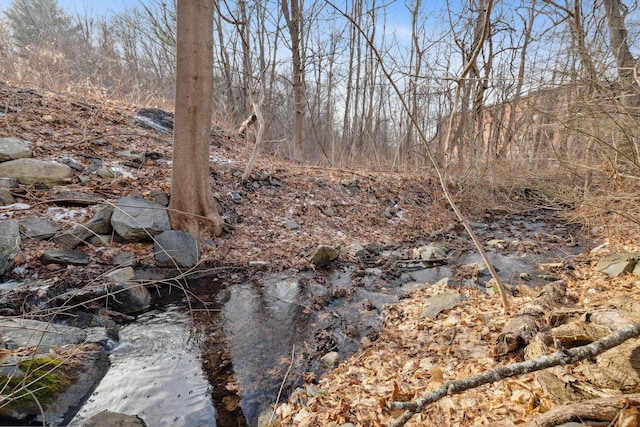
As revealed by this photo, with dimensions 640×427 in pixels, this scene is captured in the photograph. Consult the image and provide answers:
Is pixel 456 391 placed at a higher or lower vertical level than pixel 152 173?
lower

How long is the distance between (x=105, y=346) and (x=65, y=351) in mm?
377

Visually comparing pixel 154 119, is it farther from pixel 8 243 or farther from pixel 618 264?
pixel 618 264

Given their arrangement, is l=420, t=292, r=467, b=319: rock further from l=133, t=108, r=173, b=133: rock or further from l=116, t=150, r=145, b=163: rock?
l=133, t=108, r=173, b=133: rock

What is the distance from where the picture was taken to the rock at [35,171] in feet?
15.3

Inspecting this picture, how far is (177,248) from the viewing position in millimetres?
4648

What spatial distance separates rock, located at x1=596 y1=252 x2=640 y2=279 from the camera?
3.77 metres

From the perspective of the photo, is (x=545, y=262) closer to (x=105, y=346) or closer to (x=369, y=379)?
(x=369, y=379)

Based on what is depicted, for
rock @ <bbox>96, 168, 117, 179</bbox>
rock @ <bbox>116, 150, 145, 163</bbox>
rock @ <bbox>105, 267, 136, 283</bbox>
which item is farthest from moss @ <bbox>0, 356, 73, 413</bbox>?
rock @ <bbox>116, 150, 145, 163</bbox>

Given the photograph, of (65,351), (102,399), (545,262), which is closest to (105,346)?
(65,351)

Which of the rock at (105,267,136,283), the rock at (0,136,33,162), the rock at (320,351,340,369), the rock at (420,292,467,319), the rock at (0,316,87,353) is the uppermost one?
the rock at (0,136,33,162)

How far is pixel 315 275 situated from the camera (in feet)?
16.3

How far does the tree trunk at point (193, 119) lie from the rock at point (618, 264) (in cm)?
545

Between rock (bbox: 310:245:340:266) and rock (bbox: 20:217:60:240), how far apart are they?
3.80 meters

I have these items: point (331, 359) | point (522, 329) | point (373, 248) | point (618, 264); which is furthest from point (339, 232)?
point (522, 329)
